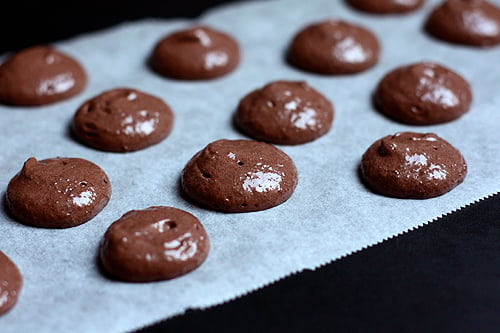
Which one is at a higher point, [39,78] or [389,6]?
[389,6]

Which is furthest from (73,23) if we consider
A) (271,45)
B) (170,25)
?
(271,45)

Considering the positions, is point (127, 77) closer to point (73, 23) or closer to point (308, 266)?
point (73, 23)

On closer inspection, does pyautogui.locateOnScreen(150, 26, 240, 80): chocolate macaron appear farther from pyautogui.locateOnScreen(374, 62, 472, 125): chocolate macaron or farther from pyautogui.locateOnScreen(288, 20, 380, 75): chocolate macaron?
pyautogui.locateOnScreen(374, 62, 472, 125): chocolate macaron

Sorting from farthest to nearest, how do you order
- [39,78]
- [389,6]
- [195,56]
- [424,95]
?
[389,6] → [195,56] → [39,78] → [424,95]

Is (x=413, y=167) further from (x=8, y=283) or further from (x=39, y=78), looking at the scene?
(x=39, y=78)

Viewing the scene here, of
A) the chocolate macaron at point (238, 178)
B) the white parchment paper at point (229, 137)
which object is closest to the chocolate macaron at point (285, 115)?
the white parchment paper at point (229, 137)

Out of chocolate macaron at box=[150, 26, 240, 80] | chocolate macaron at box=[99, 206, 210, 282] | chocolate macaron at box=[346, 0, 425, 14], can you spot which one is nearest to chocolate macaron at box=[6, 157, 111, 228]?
chocolate macaron at box=[99, 206, 210, 282]

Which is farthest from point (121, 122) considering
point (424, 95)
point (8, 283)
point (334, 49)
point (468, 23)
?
point (468, 23)

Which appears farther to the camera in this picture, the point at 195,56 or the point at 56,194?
the point at 195,56
